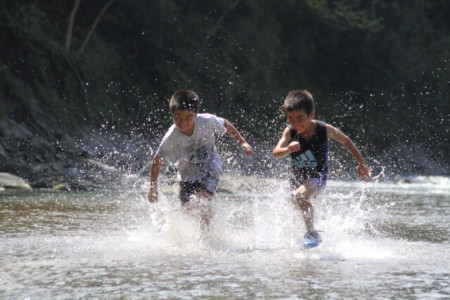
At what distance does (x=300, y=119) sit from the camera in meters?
6.09

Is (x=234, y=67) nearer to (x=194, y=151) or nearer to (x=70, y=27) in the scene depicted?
(x=70, y=27)

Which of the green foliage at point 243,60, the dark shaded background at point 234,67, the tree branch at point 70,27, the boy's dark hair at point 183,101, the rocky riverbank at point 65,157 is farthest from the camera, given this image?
the tree branch at point 70,27

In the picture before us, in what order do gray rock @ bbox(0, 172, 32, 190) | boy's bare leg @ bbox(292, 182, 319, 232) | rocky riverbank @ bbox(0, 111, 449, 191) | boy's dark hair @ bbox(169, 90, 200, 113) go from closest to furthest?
1. boy's bare leg @ bbox(292, 182, 319, 232)
2. boy's dark hair @ bbox(169, 90, 200, 113)
3. gray rock @ bbox(0, 172, 32, 190)
4. rocky riverbank @ bbox(0, 111, 449, 191)

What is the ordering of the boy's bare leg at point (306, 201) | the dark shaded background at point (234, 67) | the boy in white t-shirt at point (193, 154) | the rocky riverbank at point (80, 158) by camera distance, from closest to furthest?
the boy's bare leg at point (306, 201) → the boy in white t-shirt at point (193, 154) → the rocky riverbank at point (80, 158) → the dark shaded background at point (234, 67)

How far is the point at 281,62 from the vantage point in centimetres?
2912

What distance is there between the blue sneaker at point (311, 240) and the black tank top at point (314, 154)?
50cm

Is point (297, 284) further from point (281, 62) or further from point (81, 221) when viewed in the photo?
point (281, 62)

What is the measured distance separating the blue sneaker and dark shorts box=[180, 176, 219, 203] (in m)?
0.92

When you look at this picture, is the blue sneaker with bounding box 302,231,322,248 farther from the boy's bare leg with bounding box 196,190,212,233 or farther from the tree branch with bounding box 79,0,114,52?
the tree branch with bounding box 79,0,114,52

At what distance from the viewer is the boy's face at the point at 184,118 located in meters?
6.12

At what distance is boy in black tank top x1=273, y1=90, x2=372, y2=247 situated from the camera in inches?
238

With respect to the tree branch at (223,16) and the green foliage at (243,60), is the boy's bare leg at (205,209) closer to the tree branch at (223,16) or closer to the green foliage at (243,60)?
the green foliage at (243,60)

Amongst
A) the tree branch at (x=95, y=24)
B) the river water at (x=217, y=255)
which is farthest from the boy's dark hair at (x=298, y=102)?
the tree branch at (x=95, y=24)

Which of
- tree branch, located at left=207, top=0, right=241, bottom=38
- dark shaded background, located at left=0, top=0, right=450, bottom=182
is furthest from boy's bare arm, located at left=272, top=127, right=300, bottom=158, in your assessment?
tree branch, located at left=207, top=0, right=241, bottom=38
